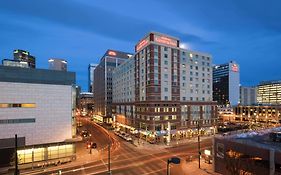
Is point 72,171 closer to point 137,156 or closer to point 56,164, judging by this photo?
point 56,164

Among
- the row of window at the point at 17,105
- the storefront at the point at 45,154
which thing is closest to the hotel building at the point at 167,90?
the storefront at the point at 45,154

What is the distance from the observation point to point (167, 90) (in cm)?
7862

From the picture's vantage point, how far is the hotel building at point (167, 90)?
75.5m

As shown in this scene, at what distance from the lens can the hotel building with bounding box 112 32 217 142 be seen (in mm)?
75500

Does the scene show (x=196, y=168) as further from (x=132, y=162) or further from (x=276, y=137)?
(x=276, y=137)

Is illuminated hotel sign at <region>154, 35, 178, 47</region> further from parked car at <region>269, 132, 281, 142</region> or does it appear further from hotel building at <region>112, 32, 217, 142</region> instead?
parked car at <region>269, 132, 281, 142</region>

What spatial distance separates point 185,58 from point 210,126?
3230 cm

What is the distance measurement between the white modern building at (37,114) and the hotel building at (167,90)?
103 feet

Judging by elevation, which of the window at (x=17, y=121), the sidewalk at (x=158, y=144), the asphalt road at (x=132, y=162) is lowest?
the sidewalk at (x=158, y=144)

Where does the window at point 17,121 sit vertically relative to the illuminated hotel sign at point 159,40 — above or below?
below

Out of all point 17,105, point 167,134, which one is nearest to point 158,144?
point 167,134

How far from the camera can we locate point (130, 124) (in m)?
94.9

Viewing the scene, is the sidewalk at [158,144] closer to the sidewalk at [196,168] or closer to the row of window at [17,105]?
the sidewalk at [196,168]

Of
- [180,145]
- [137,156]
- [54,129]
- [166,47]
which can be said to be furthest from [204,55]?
[54,129]
